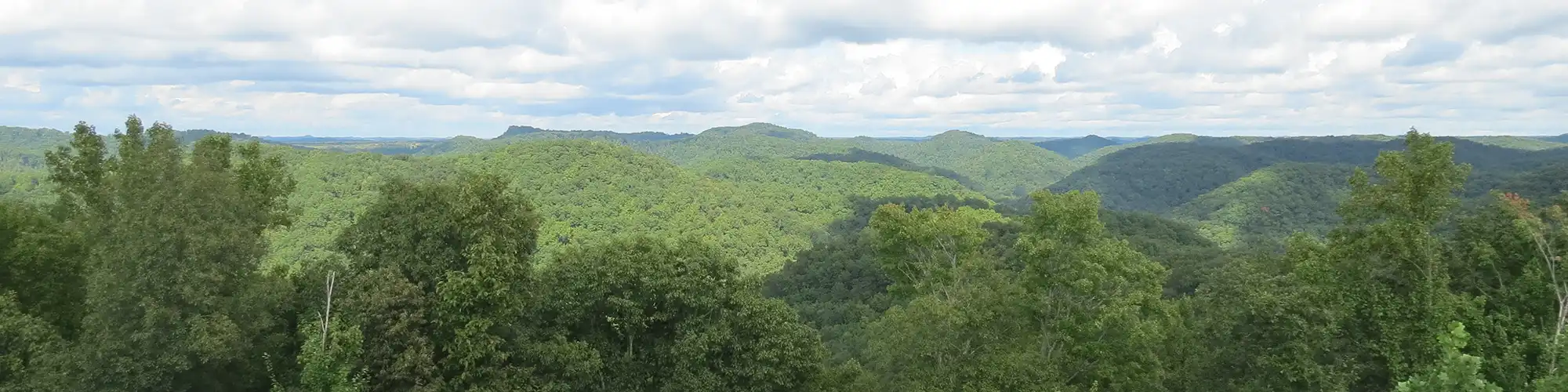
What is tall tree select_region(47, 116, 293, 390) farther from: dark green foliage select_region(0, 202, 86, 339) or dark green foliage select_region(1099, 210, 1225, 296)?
dark green foliage select_region(1099, 210, 1225, 296)


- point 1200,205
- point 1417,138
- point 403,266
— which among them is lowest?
point 1200,205

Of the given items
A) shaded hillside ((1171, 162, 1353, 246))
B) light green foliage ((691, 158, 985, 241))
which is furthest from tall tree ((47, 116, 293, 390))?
shaded hillside ((1171, 162, 1353, 246))

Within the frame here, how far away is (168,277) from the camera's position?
45.4 feet

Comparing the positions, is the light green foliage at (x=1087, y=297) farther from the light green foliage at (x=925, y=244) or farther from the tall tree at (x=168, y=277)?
the tall tree at (x=168, y=277)

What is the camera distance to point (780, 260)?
92.4 meters

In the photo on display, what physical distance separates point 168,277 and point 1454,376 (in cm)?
1913

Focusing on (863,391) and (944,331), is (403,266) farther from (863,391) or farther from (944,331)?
(944,331)

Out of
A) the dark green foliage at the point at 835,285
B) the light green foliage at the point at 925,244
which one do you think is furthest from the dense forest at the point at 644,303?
the dark green foliage at the point at 835,285

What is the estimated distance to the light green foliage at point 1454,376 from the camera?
9891 millimetres

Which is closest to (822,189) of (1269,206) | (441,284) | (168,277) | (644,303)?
(1269,206)

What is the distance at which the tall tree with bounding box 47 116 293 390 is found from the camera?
13.7m

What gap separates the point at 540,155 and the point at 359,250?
344 ft

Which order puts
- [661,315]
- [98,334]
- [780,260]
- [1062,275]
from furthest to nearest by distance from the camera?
[780,260]
[1062,275]
[661,315]
[98,334]

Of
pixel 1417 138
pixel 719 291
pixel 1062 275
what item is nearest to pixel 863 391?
pixel 719 291
